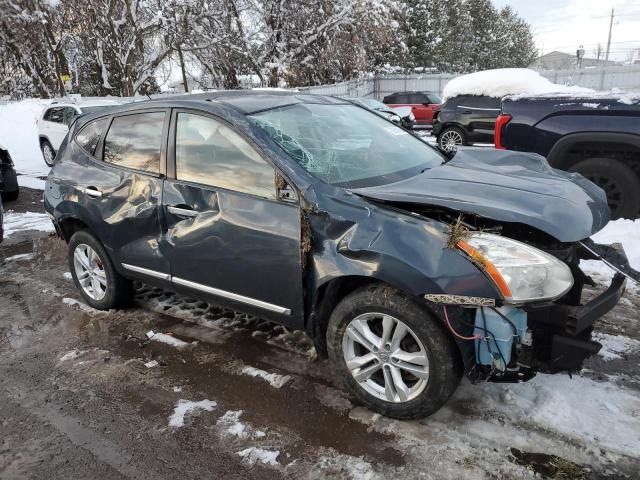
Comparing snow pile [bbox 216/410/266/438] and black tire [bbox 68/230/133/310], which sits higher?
black tire [bbox 68/230/133/310]

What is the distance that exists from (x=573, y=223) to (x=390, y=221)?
917 millimetres

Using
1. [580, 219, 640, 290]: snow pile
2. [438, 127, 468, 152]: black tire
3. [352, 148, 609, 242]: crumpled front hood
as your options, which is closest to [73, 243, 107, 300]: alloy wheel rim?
[352, 148, 609, 242]: crumpled front hood

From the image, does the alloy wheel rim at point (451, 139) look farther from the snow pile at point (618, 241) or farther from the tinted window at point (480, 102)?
the snow pile at point (618, 241)

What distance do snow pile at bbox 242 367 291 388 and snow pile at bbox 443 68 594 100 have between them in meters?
7.97

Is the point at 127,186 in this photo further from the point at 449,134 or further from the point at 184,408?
the point at 449,134

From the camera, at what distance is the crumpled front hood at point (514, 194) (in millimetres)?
2477

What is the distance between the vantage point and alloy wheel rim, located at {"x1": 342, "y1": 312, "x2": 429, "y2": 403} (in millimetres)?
2613

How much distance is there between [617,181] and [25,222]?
321 inches

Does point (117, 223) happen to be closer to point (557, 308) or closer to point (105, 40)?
point (557, 308)

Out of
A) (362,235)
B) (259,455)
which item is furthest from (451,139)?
(259,455)

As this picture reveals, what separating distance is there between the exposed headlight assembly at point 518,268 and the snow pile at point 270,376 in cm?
148

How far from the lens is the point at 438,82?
30234 millimetres

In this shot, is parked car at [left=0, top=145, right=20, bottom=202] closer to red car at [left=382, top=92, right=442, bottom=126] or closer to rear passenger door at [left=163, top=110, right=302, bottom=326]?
rear passenger door at [left=163, top=110, right=302, bottom=326]

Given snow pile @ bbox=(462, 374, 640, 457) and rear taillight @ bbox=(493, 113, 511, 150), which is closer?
snow pile @ bbox=(462, 374, 640, 457)
